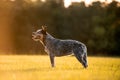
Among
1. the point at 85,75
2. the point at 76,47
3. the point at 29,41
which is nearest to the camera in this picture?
the point at 85,75

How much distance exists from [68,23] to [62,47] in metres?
5.01

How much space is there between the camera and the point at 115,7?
40.1 ft

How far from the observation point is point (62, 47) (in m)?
11.7

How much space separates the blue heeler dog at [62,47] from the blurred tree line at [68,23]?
1.89 feet

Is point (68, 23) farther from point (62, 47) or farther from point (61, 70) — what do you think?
point (61, 70)

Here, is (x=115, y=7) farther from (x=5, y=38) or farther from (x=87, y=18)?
(x=5, y=38)

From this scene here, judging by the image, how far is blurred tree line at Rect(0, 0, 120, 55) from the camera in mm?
11938

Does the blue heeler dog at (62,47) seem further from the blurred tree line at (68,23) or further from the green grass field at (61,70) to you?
the blurred tree line at (68,23)

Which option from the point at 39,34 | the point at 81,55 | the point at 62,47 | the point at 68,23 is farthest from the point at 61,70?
the point at 68,23

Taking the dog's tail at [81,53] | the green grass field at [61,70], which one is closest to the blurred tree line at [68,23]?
the green grass field at [61,70]

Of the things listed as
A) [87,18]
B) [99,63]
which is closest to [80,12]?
[87,18]

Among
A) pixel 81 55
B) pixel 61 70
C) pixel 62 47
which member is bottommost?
pixel 61 70

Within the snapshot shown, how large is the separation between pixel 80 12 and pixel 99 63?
356 cm

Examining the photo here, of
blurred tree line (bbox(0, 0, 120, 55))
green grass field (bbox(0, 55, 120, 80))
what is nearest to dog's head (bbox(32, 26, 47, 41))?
green grass field (bbox(0, 55, 120, 80))
